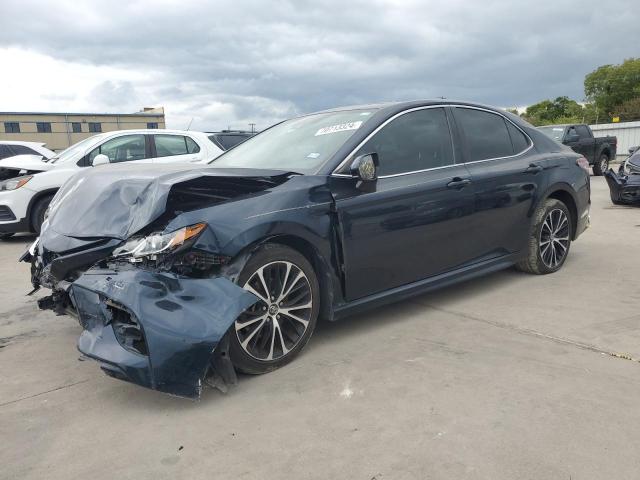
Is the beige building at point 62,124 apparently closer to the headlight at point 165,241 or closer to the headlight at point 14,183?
the headlight at point 14,183

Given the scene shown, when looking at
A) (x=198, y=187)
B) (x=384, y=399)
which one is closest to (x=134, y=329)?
(x=198, y=187)

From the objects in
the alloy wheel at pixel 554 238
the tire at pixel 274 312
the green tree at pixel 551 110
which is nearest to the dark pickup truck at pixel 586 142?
the alloy wheel at pixel 554 238

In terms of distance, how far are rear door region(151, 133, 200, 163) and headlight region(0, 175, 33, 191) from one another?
1907 mm

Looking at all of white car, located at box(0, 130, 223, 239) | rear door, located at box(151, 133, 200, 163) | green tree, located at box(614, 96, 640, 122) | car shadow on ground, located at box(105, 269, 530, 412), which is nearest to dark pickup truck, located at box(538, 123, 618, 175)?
rear door, located at box(151, 133, 200, 163)

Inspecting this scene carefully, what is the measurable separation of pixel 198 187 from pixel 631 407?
257cm

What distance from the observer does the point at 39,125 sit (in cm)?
4984

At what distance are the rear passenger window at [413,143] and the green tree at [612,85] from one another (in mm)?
70123

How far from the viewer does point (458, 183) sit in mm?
4238

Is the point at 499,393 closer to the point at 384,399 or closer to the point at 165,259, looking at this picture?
the point at 384,399

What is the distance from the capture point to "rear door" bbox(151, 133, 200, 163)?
8.92m

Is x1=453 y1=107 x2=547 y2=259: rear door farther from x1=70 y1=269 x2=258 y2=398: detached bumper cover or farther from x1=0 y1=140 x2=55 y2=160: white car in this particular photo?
x1=0 y1=140 x2=55 y2=160: white car

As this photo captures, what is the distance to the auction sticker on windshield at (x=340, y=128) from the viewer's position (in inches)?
154

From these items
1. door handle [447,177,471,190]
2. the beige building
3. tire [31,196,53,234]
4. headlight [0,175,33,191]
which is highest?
the beige building

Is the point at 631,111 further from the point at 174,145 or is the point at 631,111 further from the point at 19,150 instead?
the point at 19,150
